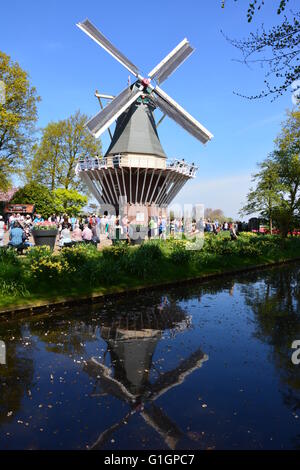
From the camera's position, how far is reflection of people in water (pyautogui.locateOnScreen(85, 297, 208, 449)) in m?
4.27

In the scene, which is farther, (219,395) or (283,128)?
(283,128)

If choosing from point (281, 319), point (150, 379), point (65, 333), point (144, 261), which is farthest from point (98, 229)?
point (150, 379)

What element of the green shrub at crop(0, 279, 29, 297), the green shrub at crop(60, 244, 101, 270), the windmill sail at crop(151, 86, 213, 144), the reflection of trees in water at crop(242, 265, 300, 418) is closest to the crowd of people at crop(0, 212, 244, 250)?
the green shrub at crop(60, 244, 101, 270)

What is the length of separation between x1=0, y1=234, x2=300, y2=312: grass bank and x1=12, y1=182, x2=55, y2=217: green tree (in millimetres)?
32857

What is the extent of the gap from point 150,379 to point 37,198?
149ft

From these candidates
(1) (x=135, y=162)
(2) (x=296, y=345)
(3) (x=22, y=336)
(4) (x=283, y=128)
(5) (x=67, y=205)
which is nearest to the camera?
(2) (x=296, y=345)

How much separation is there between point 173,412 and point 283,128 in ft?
125

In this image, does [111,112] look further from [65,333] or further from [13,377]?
[13,377]

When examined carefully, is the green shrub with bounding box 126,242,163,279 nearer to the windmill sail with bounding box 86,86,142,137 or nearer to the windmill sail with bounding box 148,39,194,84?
the windmill sail with bounding box 86,86,142,137

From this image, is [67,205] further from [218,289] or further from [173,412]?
[173,412]

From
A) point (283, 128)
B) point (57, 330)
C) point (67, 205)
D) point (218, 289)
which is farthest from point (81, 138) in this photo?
point (57, 330)

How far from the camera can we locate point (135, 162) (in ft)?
96.6

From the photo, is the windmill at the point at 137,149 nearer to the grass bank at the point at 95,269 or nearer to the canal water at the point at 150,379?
the grass bank at the point at 95,269
